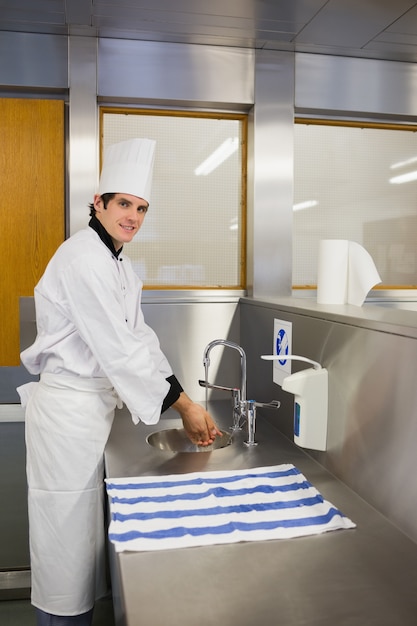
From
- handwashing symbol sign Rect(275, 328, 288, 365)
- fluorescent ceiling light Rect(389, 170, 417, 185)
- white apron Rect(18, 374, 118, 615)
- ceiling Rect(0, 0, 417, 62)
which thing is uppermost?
ceiling Rect(0, 0, 417, 62)

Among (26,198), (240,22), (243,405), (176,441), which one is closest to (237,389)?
(243,405)

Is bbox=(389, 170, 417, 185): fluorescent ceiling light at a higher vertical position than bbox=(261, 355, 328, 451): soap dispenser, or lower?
higher

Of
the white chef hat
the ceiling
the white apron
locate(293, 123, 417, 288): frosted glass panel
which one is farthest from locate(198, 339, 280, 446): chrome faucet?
the ceiling

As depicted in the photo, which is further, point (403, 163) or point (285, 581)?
point (403, 163)

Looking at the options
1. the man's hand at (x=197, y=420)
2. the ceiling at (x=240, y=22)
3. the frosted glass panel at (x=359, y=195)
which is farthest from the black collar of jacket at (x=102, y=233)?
the frosted glass panel at (x=359, y=195)

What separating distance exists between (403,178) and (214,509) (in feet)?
7.01

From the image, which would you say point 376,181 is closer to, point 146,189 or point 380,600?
point 146,189

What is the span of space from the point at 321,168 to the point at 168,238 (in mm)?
820

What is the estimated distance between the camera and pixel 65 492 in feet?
5.74

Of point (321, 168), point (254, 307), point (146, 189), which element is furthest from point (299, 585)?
point (321, 168)

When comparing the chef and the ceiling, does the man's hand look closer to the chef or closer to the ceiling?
the chef

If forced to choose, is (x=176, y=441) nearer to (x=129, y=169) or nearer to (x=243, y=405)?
(x=243, y=405)

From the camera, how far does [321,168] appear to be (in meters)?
2.81

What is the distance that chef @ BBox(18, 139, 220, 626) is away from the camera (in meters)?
1.65
